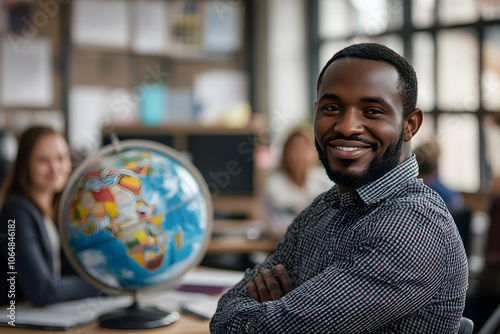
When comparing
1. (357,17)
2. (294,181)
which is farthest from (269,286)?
(357,17)

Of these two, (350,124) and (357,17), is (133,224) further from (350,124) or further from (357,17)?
(357,17)

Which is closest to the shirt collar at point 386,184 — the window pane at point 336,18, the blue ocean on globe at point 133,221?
the blue ocean on globe at point 133,221

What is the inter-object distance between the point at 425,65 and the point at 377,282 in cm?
422

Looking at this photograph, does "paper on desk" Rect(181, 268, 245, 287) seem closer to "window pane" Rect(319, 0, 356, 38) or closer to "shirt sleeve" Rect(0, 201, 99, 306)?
"shirt sleeve" Rect(0, 201, 99, 306)

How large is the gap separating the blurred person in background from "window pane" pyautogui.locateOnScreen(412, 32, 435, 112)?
3.21 ft

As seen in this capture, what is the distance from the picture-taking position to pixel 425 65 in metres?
5.06

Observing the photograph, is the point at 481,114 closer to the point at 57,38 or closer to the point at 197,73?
the point at 197,73

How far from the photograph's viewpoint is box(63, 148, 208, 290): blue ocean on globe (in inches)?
68.0

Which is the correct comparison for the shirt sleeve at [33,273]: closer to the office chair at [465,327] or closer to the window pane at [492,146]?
the office chair at [465,327]

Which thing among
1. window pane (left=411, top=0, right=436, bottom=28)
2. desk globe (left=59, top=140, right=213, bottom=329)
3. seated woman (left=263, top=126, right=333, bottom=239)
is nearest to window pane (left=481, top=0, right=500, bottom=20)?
window pane (left=411, top=0, right=436, bottom=28)

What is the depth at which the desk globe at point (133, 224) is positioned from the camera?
1729mm

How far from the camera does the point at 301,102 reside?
6516 mm

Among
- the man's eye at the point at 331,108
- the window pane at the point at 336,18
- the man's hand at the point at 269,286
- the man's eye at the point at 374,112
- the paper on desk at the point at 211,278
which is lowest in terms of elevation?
the paper on desk at the point at 211,278

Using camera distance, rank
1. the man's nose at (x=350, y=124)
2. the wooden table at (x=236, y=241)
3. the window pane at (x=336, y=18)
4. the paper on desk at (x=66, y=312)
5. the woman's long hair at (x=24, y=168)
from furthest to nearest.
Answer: the window pane at (x=336, y=18) < the wooden table at (x=236, y=241) < the woman's long hair at (x=24, y=168) < the paper on desk at (x=66, y=312) < the man's nose at (x=350, y=124)
